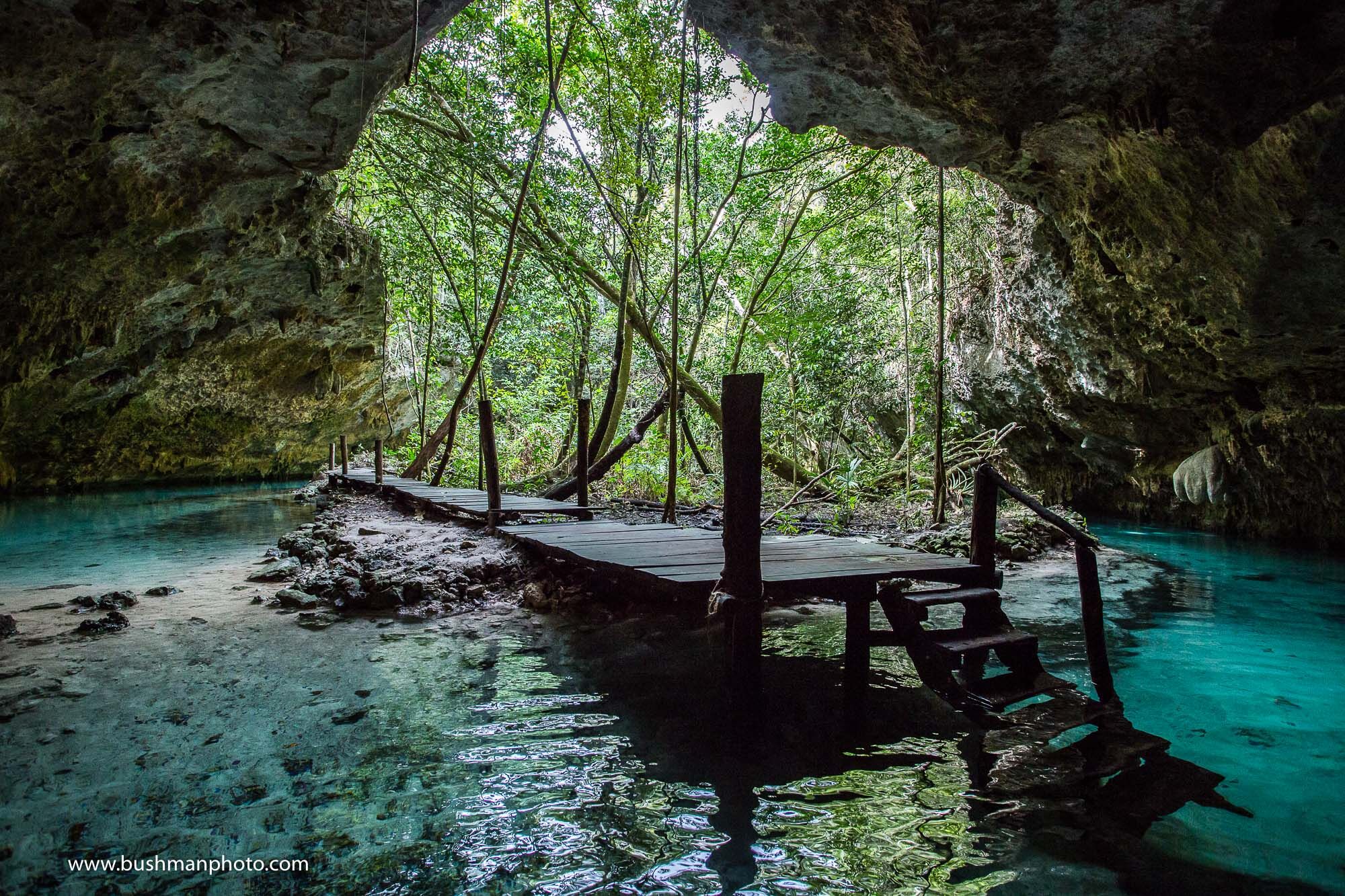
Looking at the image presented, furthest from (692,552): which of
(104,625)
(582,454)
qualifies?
(104,625)

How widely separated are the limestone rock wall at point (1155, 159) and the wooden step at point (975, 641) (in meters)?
4.09

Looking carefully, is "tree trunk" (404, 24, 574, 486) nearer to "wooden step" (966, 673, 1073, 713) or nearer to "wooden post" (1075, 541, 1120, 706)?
"wooden step" (966, 673, 1073, 713)

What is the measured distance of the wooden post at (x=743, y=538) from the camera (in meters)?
3.29

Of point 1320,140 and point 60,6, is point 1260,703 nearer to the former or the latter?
point 1320,140

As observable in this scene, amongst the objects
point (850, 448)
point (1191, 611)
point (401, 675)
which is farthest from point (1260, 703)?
point (850, 448)

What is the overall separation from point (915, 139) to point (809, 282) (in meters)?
6.64

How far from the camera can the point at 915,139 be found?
21.0 feet

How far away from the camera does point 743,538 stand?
3.28 metres

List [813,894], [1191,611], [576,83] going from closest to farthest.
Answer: [813,894], [1191,611], [576,83]

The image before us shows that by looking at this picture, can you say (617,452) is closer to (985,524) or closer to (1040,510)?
(985,524)

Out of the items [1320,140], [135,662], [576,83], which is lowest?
[135,662]

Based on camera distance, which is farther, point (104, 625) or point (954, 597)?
point (104, 625)

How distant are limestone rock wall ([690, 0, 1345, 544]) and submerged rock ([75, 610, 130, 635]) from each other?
6695mm

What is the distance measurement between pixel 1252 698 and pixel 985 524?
1975 millimetres
